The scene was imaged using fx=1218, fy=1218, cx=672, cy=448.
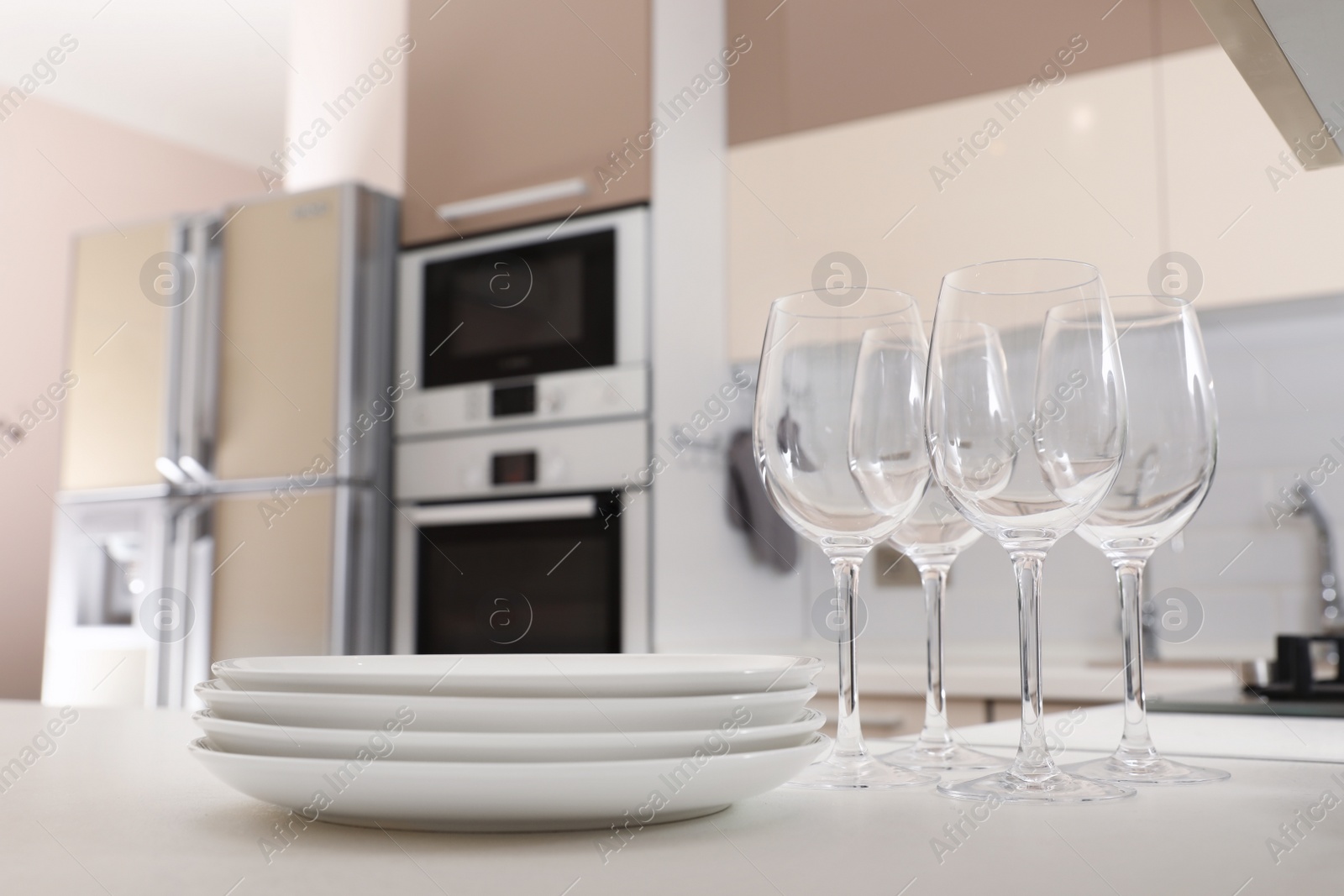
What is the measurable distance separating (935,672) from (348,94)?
8.54 ft

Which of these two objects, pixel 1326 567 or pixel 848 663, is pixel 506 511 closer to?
pixel 1326 567

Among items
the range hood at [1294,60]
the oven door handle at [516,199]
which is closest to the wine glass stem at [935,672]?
the range hood at [1294,60]

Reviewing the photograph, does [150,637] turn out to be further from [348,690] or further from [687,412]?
[348,690]

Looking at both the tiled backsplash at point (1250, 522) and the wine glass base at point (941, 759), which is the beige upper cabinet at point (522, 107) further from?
the wine glass base at point (941, 759)

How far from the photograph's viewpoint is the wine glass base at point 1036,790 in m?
0.48

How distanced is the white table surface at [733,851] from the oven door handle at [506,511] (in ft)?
5.67

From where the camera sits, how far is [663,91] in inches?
97.1

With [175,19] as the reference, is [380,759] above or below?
below

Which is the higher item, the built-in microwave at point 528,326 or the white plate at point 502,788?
the built-in microwave at point 528,326

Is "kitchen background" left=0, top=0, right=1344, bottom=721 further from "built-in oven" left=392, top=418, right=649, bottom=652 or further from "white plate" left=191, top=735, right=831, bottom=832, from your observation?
"white plate" left=191, top=735, right=831, bottom=832

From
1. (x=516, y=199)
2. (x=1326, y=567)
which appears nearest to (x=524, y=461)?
(x=516, y=199)

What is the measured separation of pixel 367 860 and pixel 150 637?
251 centimetres

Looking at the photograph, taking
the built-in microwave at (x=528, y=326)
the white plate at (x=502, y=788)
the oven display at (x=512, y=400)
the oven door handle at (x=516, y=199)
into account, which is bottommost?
the white plate at (x=502, y=788)

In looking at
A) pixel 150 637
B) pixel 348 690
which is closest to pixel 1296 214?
pixel 348 690
